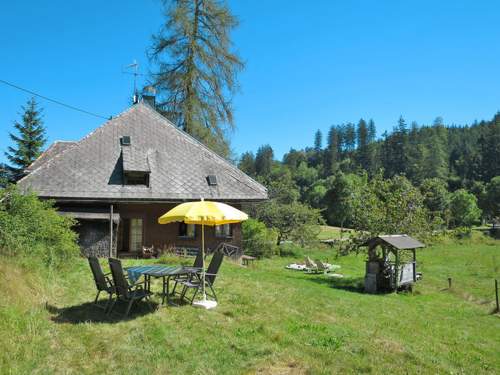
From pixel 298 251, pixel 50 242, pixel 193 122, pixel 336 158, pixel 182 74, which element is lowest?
pixel 298 251

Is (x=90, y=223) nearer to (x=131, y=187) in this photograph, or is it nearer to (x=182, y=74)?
(x=131, y=187)

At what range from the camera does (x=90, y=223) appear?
16609 mm

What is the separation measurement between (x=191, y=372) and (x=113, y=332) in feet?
6.98

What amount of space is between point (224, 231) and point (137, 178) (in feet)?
15.9

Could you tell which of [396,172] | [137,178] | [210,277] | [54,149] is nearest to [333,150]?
[396,172]

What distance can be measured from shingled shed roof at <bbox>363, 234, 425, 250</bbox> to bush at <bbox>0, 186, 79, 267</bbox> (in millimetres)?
11468

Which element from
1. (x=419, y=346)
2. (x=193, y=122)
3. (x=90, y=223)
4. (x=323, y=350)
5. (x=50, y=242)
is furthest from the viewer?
(x=193, y=122)

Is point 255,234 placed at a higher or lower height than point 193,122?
lower

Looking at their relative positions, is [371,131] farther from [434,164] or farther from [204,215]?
[204,215]

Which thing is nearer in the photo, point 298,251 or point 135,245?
point 135,245

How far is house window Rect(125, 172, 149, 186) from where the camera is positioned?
59.7 ft

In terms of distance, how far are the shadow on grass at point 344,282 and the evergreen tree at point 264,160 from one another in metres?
93.6

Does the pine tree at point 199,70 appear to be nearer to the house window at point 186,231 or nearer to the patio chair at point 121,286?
the house window at point 186,231

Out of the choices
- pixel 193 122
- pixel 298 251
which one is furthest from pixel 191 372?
Answer: pixel 298 251
